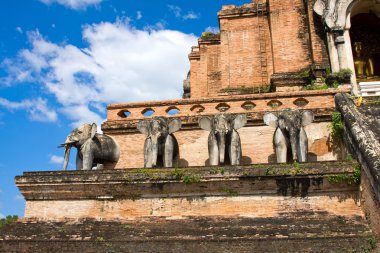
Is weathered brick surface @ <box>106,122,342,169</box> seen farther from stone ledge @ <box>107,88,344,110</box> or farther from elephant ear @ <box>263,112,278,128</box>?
elephant ear @ <box>263,112,278,128</box>

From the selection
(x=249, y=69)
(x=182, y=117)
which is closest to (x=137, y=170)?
(x=182, y=117)

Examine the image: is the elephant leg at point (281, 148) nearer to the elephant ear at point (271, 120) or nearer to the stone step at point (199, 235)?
the elephant ear at point (271, 120)

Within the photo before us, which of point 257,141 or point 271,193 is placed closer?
point 271,193

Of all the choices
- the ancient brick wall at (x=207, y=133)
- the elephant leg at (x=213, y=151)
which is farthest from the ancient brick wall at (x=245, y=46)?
the elephant leg at (x=213, y=151)

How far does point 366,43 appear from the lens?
18.0 meters

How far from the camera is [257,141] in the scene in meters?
12.1

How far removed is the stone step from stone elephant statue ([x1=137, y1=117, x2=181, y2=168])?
6.83ft

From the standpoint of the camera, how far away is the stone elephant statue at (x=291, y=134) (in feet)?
33.0

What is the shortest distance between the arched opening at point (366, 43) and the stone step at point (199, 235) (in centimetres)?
1067

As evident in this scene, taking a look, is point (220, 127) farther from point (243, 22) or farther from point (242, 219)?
point (243, 22)

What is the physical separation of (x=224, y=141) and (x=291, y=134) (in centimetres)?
146

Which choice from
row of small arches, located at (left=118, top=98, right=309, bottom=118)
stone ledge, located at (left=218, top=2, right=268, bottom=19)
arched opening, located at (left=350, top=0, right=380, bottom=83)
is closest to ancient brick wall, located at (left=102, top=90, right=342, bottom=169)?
row of small arches, located at (left=118, top=98, right=309, bottom=118)

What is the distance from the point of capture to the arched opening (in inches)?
683

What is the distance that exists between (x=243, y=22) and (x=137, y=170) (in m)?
10.4
